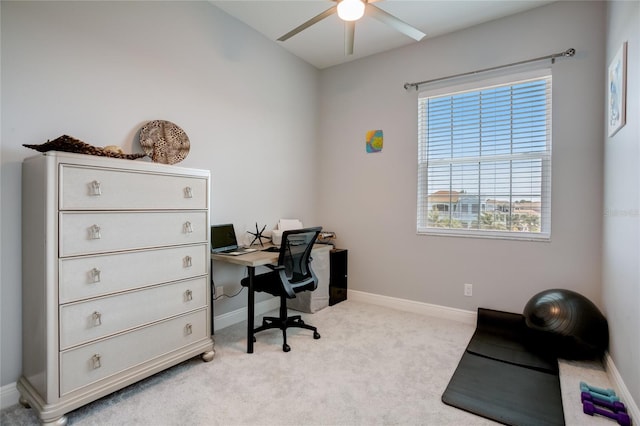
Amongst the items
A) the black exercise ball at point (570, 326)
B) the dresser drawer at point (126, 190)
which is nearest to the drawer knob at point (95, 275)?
the dresser drawer at point (126, 190)

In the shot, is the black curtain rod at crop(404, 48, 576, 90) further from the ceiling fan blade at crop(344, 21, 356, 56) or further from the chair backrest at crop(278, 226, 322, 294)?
the chair backrest at crop(278, 226, 322, 294)

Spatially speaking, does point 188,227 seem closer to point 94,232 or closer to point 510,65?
point 94,232

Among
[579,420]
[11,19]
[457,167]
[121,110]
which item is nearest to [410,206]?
[457,167]

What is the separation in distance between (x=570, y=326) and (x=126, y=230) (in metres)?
3.12

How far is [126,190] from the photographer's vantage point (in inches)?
73.3

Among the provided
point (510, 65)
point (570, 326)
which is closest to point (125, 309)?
point (570, 326)

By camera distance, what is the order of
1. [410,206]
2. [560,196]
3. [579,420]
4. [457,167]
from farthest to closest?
[410,206]
[457,167]
[560,196]
[579,420]

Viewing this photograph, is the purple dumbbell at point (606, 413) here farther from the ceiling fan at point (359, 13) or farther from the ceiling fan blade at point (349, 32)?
the ceiling fan blade at point (349, 32)

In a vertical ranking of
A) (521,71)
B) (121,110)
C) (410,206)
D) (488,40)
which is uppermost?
(488,40)

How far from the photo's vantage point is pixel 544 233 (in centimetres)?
283

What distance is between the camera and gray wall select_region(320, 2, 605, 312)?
2637 millimetres

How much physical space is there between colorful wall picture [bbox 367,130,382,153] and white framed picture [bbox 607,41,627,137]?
200 centimetres

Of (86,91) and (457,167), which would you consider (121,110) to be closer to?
(86,91)

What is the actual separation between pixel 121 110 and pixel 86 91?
0.22 meters
